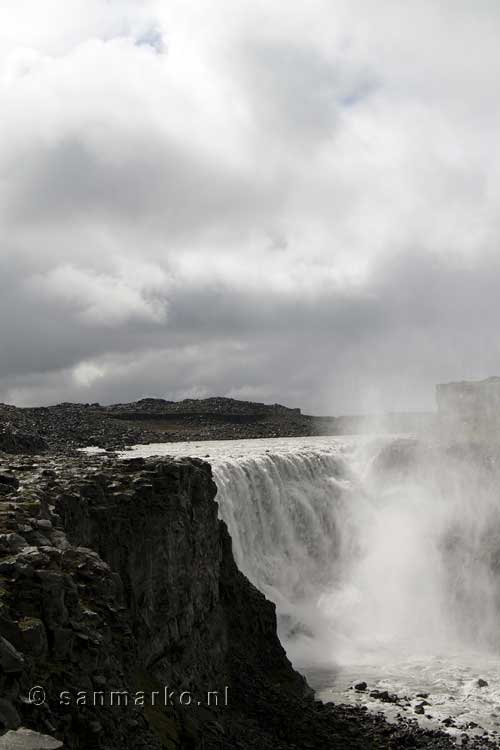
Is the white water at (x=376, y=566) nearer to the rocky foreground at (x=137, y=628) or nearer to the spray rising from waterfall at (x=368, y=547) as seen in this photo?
the spray rising from waterfall at (x=368, y=547)

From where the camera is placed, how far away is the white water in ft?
113

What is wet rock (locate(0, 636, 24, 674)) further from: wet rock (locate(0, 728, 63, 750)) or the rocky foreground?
wet rock (locate(0, 728, 63, 750))

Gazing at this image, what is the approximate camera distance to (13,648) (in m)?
10.1

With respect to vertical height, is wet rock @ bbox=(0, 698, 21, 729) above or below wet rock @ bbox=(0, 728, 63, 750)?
above

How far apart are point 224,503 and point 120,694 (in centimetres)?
2876

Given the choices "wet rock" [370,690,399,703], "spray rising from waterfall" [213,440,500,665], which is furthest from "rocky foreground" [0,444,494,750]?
"spray rising from waterfall" [213,440,500,665]

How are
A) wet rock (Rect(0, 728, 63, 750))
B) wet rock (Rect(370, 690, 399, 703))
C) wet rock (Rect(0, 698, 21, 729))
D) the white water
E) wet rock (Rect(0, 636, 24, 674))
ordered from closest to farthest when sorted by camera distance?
wet rock (Rect(0, 728, 63, 750))
wet rock (Rect(0, 698, 21, 729))
wet rock (Rect(0, 636, 24, 674))
wet rock (Rect(370, 690, 399, 703))
the white water

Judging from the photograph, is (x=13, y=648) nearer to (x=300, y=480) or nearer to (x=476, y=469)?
(x=300, y=480)

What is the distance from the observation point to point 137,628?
1962 cm

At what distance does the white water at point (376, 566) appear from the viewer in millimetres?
34531

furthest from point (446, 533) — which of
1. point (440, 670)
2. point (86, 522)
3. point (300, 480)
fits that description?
point (86, 522)

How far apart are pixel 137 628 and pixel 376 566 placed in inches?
1302

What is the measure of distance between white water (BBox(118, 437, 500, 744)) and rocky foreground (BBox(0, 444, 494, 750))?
6.08 metres

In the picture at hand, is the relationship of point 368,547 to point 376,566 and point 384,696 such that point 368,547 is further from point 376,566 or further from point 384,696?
point 384,696
